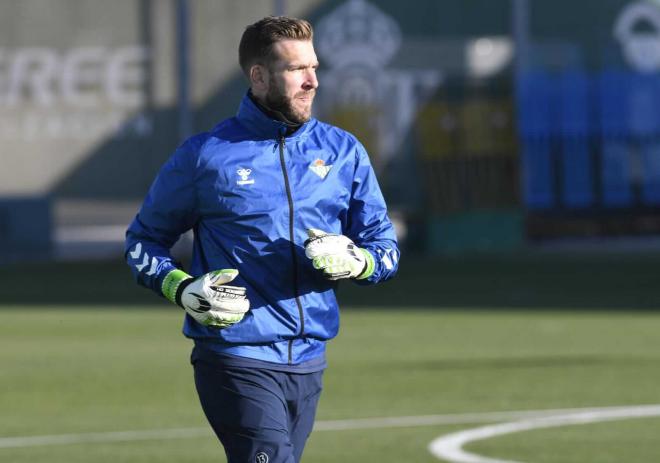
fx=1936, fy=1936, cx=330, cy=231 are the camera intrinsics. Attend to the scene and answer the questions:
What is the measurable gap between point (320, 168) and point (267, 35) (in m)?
0.46

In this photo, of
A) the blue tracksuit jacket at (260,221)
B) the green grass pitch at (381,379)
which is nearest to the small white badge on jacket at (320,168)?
the blue tracksuit jacket at (260,221)

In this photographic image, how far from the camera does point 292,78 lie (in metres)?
6.20

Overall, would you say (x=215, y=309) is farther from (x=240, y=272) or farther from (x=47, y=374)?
(x=47, y=374)

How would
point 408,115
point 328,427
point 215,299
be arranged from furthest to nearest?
point 408,115, point 328,427, point 215,299

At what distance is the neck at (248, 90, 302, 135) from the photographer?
20.5 feet

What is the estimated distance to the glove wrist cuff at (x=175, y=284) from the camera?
612 centimetres

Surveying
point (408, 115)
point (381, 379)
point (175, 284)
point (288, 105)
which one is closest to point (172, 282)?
point (175, 284)

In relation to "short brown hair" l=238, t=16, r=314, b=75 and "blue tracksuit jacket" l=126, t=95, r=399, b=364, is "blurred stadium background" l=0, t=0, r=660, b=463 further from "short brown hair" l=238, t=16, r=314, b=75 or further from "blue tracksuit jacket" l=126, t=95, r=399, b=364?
"short brown hair" l=238, t=16, r=314, b=75

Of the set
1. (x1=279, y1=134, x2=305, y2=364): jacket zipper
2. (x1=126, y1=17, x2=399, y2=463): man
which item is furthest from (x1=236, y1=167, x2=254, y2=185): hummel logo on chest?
(x1=279, y1=134, x2=305, y2=364): jacket zipper

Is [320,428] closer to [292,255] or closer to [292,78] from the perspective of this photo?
[292,255]

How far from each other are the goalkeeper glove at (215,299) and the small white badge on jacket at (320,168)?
45cm

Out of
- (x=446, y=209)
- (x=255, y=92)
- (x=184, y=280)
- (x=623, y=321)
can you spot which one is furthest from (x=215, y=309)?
(x=446, y=209)

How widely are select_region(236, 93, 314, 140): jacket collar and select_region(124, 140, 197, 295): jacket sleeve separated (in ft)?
0.65

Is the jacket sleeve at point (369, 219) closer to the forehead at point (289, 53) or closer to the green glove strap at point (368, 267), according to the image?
the green glove strap at point (368, 267)
